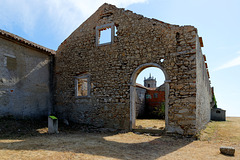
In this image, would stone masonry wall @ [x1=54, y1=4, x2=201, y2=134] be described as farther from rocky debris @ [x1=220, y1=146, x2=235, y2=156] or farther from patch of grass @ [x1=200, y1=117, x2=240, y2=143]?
rocky debris @ [x1=220, y1=146, x2=235, y2=156]

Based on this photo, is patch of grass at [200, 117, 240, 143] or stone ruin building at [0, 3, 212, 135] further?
stone ruin building at [0, 3, 212, 135]

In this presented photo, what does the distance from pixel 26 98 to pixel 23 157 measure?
594cm

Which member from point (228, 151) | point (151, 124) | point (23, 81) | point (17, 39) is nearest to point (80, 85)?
point (23, 81)

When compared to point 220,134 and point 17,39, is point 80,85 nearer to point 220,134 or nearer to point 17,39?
point 17,39

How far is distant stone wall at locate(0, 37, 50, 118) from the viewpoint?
8359 millimetres

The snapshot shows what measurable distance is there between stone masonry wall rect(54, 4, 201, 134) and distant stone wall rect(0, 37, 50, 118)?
0.80 m

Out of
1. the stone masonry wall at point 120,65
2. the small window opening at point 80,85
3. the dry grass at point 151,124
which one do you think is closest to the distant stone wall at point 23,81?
the stone masonry wall at point 120,65

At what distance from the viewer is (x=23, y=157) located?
411cm

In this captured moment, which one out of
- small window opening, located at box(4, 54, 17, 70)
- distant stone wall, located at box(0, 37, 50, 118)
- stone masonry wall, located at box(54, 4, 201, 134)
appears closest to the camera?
stone masonry wall, located at box(54, 4, 201, 134)

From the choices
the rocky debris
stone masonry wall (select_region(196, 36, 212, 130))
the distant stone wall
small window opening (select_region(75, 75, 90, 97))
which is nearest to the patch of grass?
stone masonry wall (select_region(196, 36, 212, 130))

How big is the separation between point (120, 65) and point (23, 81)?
5.35 m

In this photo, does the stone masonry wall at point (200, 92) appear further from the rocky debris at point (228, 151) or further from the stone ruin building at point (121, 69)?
the rocky debris at point (228, 151)

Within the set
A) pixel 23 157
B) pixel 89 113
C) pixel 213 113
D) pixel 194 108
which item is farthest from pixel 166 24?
pixel 213 113

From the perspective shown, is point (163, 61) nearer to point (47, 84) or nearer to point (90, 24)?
point (90, 24)
